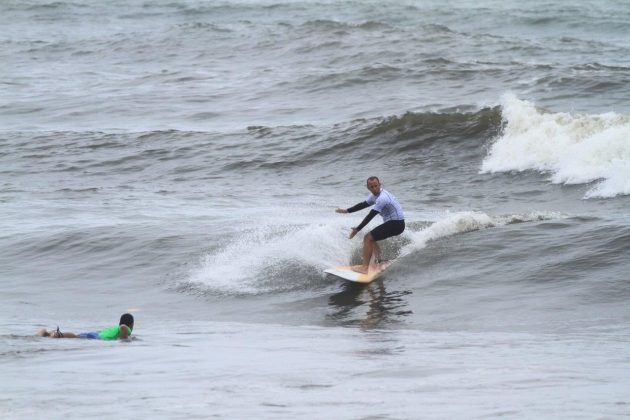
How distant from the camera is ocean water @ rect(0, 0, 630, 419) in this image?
8477mm

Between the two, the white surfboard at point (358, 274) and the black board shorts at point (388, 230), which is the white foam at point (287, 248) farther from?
the black board shorts at point (388, 230)

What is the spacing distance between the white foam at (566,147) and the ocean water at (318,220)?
7 centimetres

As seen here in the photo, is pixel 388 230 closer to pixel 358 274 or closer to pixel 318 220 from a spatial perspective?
pixel 358 274

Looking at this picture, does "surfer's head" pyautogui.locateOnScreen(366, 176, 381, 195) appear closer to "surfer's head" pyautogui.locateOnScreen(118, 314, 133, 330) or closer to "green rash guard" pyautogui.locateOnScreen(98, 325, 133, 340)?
"surfer's head" pyautogui.locateOnScreen(118, 314, 133, 330)

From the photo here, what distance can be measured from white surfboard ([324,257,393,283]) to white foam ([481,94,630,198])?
5.57 metres

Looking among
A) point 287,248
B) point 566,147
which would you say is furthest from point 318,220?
point 566,147

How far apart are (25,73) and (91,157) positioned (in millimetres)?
14227

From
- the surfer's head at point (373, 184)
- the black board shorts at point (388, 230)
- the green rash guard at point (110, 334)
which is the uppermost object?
the surfer's head at point (373, 184)

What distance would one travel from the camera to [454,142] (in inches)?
961

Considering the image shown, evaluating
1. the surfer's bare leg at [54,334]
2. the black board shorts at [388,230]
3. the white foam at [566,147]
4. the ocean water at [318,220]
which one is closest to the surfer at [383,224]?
the black board shorts at [388,230]

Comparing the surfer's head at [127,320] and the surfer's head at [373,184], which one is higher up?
the surfer's head at [373,184]

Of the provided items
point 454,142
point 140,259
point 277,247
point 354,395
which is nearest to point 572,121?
point 454,142

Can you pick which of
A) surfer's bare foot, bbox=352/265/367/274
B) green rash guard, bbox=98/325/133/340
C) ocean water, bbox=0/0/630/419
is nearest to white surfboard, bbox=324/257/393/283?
surfer's bare foot, bbox=352/265/367/274

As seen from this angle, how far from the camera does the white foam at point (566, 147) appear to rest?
1980 cm
